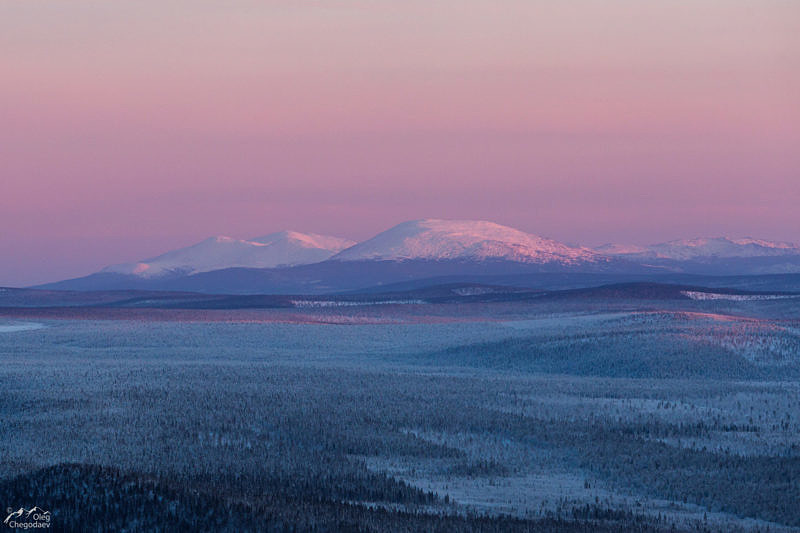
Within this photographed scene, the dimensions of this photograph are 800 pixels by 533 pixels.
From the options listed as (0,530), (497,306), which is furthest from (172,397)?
(497,306)

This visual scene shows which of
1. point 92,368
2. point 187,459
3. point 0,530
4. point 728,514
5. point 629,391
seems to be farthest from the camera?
point 92,368

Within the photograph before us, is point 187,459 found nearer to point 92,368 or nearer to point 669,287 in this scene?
point 92,368

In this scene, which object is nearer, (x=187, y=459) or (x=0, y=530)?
(x=0, y=530)

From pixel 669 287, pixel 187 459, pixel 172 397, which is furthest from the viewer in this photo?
pixel 669 287

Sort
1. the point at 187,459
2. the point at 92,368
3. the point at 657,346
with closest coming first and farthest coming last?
the point at 187,459 < the point at 92,368 < the point at 657,346

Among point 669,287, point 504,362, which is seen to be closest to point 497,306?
point 669,287

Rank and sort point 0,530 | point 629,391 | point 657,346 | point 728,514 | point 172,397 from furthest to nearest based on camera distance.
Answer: point 657,346
point 629,391
point 172,397
point 728,514
point 0,530

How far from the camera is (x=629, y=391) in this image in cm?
3028

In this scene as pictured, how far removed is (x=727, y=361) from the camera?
1491 inches

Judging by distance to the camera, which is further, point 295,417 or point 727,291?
point 727,291

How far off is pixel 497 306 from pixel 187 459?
70081mm

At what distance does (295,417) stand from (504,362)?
20478 mm

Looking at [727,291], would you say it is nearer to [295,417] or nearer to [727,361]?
[727,361]

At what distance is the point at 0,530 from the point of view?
37.7 feet
